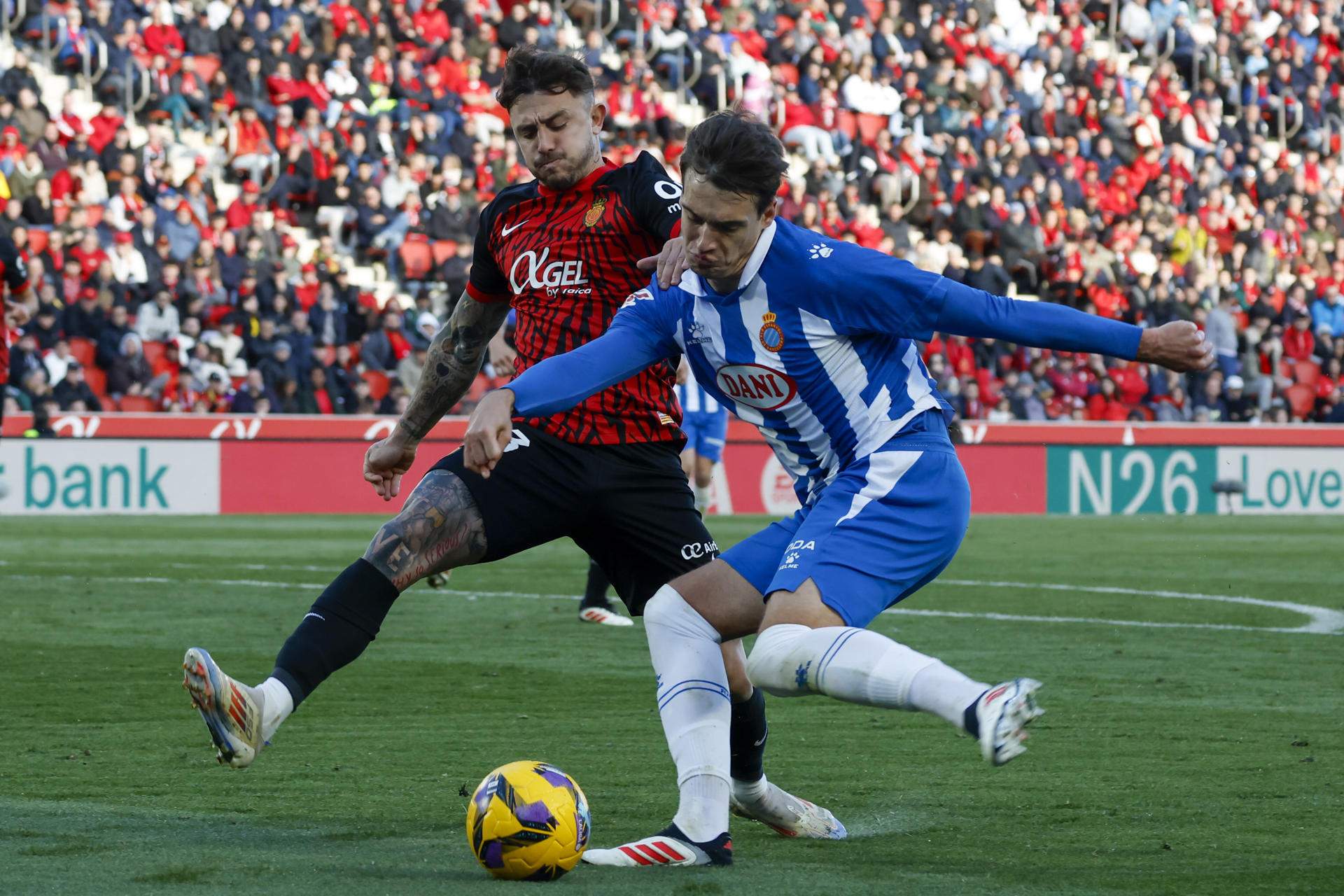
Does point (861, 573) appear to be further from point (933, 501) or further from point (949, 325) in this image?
point (949, 325)

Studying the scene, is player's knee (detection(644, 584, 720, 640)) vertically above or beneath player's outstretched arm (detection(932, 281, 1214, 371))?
beneath

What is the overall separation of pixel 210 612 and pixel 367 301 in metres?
10.9

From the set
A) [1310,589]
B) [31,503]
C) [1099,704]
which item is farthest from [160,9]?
[1099,704]

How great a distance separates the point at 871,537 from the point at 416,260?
18.1 meters

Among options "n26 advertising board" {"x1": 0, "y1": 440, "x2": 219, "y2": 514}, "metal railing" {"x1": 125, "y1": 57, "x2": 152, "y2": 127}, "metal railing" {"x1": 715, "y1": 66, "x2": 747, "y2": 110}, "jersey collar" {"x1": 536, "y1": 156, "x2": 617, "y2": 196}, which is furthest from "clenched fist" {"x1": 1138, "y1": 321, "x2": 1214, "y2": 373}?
"metal railing" {"x1": 715, "y1": 66, "x2": 747, "y2": 110}

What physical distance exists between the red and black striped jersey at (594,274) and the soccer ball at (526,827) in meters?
1.14

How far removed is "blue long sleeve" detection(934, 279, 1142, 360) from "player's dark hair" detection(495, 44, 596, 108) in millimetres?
1530

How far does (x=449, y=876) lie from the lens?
4293 millimetres

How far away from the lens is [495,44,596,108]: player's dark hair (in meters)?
5.38

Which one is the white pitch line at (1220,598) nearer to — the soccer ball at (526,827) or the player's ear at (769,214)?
the player's ear at (769,214)

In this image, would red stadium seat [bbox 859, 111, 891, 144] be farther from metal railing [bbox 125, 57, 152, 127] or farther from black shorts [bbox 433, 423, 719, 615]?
black shorts [bbox 433, 423, 719, 615]

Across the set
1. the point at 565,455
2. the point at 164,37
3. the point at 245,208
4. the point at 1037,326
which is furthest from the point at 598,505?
the point at 164,37

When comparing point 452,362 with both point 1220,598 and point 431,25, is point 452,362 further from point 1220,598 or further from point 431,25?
point 431,25

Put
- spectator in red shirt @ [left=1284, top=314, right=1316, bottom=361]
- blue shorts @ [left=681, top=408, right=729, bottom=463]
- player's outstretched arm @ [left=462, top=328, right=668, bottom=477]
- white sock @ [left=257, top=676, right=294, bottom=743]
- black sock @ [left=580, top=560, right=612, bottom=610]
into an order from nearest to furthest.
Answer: player's outstretched arm @ [left=462, top=328, right=668, bottom=477] < white sock @ [left=257, top=676, right=294, bottom=743] < black sock @ [left=580, top=560, right=612, bottom=610] < blue shorts @ [left=681, top=408, right=729, bottom=463] < spectator in red shirt @ [left=1284, top=314, right=1316, bottom=361]
